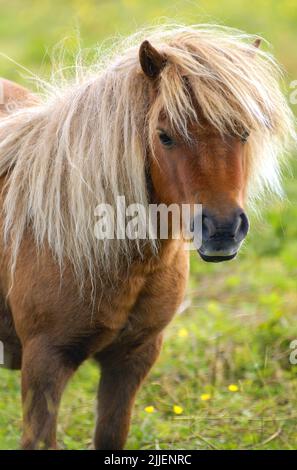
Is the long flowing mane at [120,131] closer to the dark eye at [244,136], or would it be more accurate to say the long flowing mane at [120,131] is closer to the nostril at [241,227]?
the dark eye at [244,136]

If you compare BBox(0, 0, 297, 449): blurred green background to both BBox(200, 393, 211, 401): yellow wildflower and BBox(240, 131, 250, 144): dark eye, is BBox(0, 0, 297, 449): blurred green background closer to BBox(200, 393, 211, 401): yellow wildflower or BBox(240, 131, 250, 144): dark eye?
BBox(200, 393, 211, 401): yellow wildflower

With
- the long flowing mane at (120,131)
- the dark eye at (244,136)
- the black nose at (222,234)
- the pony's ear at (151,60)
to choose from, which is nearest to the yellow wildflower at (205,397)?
the long flowing mane at (120,131)

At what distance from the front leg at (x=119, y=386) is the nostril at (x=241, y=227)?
76 cm

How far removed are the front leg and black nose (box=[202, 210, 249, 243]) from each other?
75 cm

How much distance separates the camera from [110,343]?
322 centimetres

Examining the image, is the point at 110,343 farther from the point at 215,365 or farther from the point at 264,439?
the point at 215,365

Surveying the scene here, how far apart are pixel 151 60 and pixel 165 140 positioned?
0.28 meters

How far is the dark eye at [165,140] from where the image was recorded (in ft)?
9.29

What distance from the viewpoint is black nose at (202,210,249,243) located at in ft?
8.80

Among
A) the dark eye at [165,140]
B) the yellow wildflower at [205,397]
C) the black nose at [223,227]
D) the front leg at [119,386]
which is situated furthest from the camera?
the yellow wildflower at [205,397]

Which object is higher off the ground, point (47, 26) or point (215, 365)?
point (47, 26)

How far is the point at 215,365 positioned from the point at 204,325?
1.84ft

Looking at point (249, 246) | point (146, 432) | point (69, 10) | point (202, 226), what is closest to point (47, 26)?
point (69, 10)

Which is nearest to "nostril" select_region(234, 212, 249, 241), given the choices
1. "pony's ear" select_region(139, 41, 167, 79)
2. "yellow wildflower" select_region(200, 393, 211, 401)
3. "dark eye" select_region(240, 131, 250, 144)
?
"dark eye" select_region(240, 131, 250, 144)
